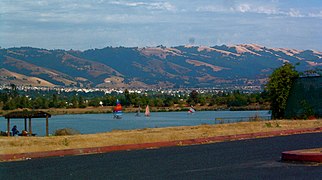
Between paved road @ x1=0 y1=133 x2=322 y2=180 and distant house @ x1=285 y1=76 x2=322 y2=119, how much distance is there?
77.1ft

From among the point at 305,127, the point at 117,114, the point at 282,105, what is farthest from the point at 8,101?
the point at 305,127

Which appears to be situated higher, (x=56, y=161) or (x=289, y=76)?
(x=289, y=76)

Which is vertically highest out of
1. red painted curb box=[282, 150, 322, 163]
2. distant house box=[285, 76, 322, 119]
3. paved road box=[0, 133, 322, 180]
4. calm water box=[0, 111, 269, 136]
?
distant house box=[285, 76, 322, 119]

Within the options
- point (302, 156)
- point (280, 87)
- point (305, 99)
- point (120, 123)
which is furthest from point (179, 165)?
point (120, 123)

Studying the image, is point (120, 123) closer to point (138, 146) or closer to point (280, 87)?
point (280, 87)

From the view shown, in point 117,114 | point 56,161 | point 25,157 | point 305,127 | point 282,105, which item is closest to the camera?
point 56,161

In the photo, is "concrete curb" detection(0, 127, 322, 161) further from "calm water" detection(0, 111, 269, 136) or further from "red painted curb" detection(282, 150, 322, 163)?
"calm water" detection(0, 111, 269, 136)

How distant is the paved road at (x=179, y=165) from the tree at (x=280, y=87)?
2654 centimetres

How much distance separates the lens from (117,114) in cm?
10688

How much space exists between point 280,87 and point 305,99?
2.83m

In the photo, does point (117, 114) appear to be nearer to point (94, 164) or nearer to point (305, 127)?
point (305, 127)

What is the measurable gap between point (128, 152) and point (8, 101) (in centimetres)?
12592

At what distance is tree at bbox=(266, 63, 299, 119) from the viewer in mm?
52531

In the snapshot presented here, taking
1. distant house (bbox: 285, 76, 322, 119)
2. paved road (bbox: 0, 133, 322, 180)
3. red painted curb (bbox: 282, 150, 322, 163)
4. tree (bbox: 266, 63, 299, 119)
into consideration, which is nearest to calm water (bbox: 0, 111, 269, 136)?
tree (bbox: 266, 63, 299, 119)
